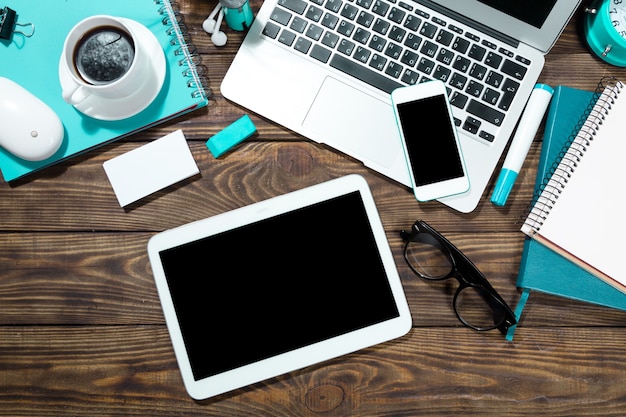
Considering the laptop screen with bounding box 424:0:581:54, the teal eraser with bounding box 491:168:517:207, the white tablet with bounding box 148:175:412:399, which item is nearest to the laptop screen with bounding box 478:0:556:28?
the laptop screen with bounding box 424:0:581:54

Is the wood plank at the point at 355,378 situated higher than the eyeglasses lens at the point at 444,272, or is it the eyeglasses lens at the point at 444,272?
the eyeglasses lens at the point at 444,272

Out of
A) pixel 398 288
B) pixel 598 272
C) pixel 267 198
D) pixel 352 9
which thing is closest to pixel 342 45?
pixel 352 9

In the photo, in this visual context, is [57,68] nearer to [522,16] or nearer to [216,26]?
[216,26]

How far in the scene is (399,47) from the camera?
0.74 m

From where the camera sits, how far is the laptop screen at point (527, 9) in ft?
2.26

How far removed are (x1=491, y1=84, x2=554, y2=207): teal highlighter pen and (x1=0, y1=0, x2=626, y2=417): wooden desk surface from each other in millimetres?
30

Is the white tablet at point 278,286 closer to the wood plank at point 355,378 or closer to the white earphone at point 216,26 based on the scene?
the wood plank at point 355,378

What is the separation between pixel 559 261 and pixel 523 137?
193mm

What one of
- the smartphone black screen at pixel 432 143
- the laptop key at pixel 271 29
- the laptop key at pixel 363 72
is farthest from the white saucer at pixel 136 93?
the smartphone black screen at pixel 432 143

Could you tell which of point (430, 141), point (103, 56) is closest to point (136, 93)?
point (103, 56)

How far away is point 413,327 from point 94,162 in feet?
1.82

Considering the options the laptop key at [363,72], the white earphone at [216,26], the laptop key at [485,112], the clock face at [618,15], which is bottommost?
the white earphone at [216,26]

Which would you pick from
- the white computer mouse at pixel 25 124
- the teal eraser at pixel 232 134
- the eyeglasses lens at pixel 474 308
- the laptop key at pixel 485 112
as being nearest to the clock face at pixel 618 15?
the laptop key at pixel 485 112

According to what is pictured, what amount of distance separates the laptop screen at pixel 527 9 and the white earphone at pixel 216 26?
38 centimetres
